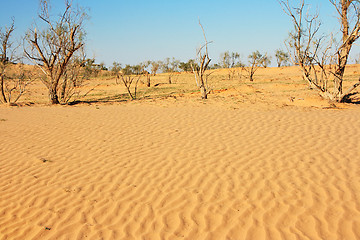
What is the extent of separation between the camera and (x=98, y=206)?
373 cm

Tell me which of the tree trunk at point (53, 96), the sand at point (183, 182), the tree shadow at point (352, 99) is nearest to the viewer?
the sand at point (183, 182)

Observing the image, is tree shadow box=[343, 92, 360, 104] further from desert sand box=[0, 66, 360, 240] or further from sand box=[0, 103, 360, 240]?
sand box=[0, 103, 360, 240]

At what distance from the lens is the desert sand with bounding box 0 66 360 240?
3.24 metres

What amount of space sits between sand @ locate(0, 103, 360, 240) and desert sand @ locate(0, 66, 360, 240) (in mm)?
16

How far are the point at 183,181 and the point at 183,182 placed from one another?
36 millimetres

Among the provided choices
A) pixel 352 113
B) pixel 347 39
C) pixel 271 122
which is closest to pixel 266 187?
pixel 271 122

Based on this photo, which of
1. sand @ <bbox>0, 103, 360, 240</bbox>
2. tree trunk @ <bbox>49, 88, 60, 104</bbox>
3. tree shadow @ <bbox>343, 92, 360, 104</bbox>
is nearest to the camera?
sand @ <bbox>0, 103, 360, 240</bbox>

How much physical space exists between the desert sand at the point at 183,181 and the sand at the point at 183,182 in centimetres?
2

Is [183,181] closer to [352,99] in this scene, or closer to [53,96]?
[352,99]

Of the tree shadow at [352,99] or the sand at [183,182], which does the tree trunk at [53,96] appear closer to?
the sand at [183,182]

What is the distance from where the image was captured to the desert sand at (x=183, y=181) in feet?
10.6

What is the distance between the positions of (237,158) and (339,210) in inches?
82.3

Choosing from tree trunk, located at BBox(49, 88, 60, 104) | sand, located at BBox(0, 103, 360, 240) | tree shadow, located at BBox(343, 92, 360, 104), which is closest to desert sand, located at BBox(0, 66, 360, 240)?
sand, located at BBox(0, 103, 360, 240)

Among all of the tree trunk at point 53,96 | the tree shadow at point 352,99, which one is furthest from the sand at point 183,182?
the tree trunk at point 53,96
